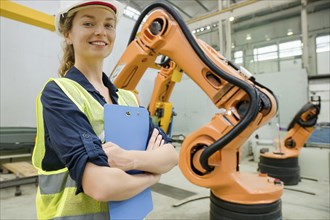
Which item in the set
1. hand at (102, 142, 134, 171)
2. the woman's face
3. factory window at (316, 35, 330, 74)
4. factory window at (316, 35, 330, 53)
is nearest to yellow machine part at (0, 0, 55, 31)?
the woman's face

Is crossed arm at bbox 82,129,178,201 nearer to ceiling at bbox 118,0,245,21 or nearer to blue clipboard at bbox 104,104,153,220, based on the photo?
blue clipboard at bbox 104,104,153,220

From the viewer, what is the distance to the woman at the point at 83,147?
30.4 inches

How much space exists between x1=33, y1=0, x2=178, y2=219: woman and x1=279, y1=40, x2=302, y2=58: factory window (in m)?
10.6

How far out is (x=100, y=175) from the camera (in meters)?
0.77

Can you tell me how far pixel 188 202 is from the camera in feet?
11.4

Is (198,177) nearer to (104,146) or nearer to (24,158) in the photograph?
(104,146)

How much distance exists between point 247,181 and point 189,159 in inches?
25.0

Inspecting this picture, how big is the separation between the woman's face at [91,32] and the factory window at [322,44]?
10380mm

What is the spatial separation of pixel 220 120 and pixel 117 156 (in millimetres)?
1576

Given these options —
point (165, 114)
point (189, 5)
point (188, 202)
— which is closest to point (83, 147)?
point (188, 202)

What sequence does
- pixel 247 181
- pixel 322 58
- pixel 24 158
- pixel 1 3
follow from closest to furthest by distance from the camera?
pixel 247 181, pixel 1 3, pixel 24 158, pixel 322 58

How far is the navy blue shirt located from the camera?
76cm

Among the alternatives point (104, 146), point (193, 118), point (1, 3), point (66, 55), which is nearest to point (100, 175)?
point (104, 146)

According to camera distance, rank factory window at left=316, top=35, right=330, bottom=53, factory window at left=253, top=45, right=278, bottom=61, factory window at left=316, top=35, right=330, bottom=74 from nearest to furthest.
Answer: factory window at left=316, top=35, right=330, bottom=74 → factory window at left=316, top=35, right=330, bottom=53 → factory window at left=253, top=45, right=278, bottom=61
